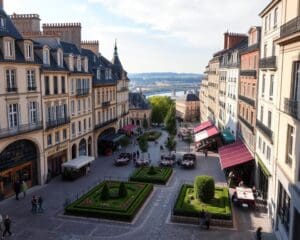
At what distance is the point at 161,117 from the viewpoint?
95062 mm

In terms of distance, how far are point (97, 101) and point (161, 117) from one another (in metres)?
43.9

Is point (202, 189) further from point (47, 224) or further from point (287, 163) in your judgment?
point (47, 224)

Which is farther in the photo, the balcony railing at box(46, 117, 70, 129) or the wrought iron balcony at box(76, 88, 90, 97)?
the wrought iron balcony at box(76, 88, 90, 97)

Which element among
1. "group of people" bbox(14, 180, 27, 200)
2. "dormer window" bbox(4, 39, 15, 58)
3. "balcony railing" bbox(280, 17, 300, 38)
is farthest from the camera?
"group of people" bbox(14, 180, 27, 200)

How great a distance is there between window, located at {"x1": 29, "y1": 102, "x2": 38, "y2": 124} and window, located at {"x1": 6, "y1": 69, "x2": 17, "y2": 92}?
121 inches

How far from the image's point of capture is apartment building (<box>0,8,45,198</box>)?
31312mm

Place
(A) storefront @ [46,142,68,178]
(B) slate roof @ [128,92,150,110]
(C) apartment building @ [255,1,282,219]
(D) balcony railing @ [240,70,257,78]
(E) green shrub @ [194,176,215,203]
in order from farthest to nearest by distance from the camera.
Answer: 1. (B) slate roof @ [128,92,150,110]
2. (A) storefront @ [46,142,68,178]
3. (D) balcony railing @ [240,70,257,78]
4. (E) green shrub @ [194,176,215,203]
5. (C) apartment building @ [255,1,282,219]

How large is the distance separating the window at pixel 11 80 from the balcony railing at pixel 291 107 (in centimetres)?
2399

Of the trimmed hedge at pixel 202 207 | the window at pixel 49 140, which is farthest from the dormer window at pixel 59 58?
the trimmed hedge at pixel 202 207

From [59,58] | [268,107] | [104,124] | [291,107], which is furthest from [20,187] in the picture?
[291,107]

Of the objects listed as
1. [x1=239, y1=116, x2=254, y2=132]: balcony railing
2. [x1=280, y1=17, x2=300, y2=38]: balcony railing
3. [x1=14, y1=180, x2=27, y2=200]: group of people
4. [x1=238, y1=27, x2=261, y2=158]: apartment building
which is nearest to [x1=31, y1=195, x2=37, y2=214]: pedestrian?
[x1=14, y1=180, x2=27, y2=200]: group of people

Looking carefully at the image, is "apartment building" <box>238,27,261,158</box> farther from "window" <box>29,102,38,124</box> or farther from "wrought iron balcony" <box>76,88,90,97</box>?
"window" <box>29,102,38,124</box>

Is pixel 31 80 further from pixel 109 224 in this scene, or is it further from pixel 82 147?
pixel 109 224

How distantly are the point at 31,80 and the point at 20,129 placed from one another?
17.6 feet
